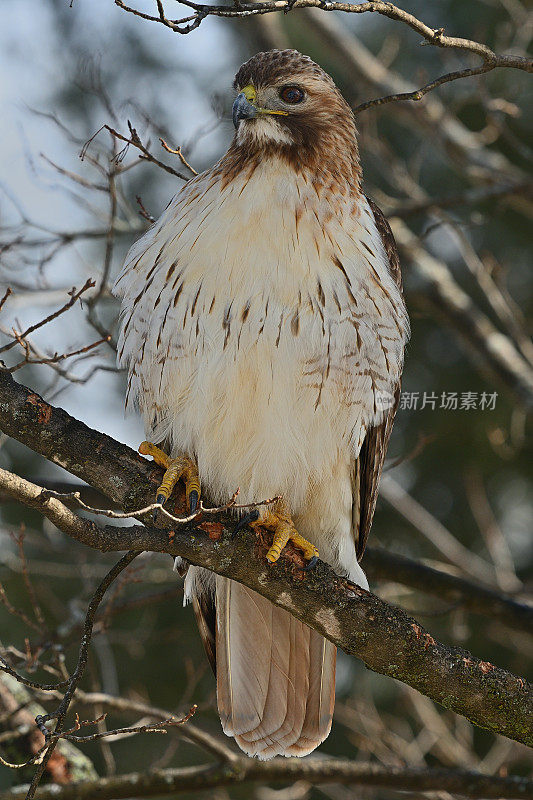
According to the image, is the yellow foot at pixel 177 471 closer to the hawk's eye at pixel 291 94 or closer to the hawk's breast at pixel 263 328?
the hawk's breast at pixel 263 328

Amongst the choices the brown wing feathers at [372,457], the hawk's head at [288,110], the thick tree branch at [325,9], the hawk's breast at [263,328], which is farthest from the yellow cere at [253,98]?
the thick tree branch at [325,9]

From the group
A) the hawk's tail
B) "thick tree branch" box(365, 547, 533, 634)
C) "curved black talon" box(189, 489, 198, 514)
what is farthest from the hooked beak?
"thick tree branch" box(365, 547, 533, 634)

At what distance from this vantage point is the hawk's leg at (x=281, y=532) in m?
3.06

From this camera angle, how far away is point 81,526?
2377 millimetres

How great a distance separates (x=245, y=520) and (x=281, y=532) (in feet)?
0.63

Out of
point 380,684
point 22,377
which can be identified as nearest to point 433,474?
point 380,684

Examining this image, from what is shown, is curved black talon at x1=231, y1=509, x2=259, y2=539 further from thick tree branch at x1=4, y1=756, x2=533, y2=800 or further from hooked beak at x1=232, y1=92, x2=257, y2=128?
hooked beak at x1=232, y1=92, x2=257, y2=128

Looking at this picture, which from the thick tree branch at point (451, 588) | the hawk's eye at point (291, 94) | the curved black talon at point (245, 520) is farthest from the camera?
the thick tree branch at point (451, 588)

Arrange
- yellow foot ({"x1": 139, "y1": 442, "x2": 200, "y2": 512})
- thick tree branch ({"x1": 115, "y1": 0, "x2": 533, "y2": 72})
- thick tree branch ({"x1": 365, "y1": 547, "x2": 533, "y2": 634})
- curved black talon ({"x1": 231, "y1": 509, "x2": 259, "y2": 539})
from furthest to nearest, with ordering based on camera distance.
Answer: thick tree branch ({"x1": 365, "y1": 547, "x2": 533, "y2": 634}), yellow foot ({"x1": 139, "y1": 442, "x2": 200, "y2": 512}), curved black talon ({"x1": 231, "y1": 509, "x2": 259, "y2": 539}), thick tree branch ({"x1": 115, "y1": 0, "x2": 533, "y2": 72})

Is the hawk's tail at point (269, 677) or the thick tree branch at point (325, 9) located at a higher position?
the thick tree branch at point (325, 9)

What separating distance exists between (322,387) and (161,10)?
132 cm

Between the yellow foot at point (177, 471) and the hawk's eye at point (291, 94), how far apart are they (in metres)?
1.39

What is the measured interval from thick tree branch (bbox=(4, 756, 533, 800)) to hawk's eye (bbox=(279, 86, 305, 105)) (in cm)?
262

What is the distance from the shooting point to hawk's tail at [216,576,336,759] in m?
3.61
